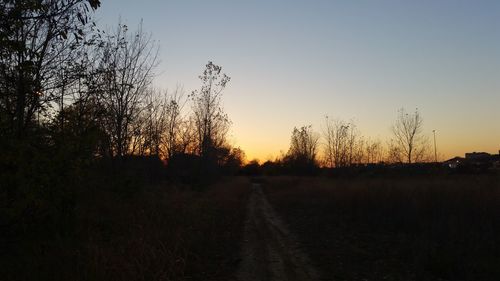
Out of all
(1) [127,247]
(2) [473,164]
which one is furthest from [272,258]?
(2) [473,164]

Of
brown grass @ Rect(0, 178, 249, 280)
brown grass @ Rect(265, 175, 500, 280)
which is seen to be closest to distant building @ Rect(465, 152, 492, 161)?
brown grass @ Rect(265, 175, 500, 280)

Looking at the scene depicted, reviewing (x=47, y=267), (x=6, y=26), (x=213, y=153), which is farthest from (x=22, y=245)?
(x=213, y=153)

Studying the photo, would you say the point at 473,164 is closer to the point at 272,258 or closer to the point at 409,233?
the point at 409,233

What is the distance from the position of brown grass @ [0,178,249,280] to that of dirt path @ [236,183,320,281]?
418 millimetres

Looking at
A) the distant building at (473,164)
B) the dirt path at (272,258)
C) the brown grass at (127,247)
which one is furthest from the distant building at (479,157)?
the brown grass at (127,247)

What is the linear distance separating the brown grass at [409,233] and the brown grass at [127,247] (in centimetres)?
271

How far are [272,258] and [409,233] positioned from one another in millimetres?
5389

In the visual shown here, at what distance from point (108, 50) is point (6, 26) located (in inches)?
612

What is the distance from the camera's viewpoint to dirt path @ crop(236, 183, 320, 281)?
9766 mm

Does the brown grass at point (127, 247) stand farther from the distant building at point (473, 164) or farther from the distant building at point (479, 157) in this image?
the distant building at point (479, 157)

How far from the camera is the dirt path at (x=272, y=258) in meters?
9.77

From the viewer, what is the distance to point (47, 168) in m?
8.64

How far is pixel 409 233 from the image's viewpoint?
14648mm

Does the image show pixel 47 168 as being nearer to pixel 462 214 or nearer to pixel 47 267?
pixel 47 267
